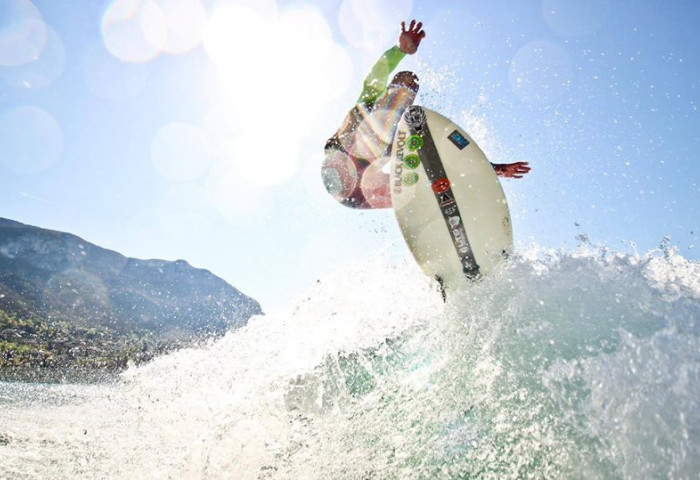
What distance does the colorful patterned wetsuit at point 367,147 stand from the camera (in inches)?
315

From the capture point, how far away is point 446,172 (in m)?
7.38

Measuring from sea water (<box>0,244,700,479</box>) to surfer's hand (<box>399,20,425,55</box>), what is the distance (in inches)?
154

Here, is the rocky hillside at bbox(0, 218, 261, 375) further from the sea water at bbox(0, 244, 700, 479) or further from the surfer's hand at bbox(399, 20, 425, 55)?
the surfer's hand at bbox(399, 20, 425, 55)

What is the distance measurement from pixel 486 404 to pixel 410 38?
5800 mm

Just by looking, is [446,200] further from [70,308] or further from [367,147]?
[70,308]

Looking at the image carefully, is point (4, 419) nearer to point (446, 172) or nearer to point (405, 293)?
point (405, 293)

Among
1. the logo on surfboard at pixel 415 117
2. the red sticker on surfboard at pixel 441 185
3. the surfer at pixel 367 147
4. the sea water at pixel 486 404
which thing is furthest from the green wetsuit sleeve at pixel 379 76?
the sea water at pixel 486 404

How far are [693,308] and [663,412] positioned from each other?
1.05 m

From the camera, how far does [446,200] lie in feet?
23.9

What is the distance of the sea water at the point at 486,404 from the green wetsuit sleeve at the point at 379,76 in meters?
4.01

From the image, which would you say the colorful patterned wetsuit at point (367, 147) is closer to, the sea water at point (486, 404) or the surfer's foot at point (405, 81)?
the surfer's foot at point (405, 81)

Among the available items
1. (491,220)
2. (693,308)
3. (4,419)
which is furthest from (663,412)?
(4,419)

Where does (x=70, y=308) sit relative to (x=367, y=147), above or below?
below

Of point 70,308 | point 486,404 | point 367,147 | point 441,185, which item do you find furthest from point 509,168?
point 70,308
